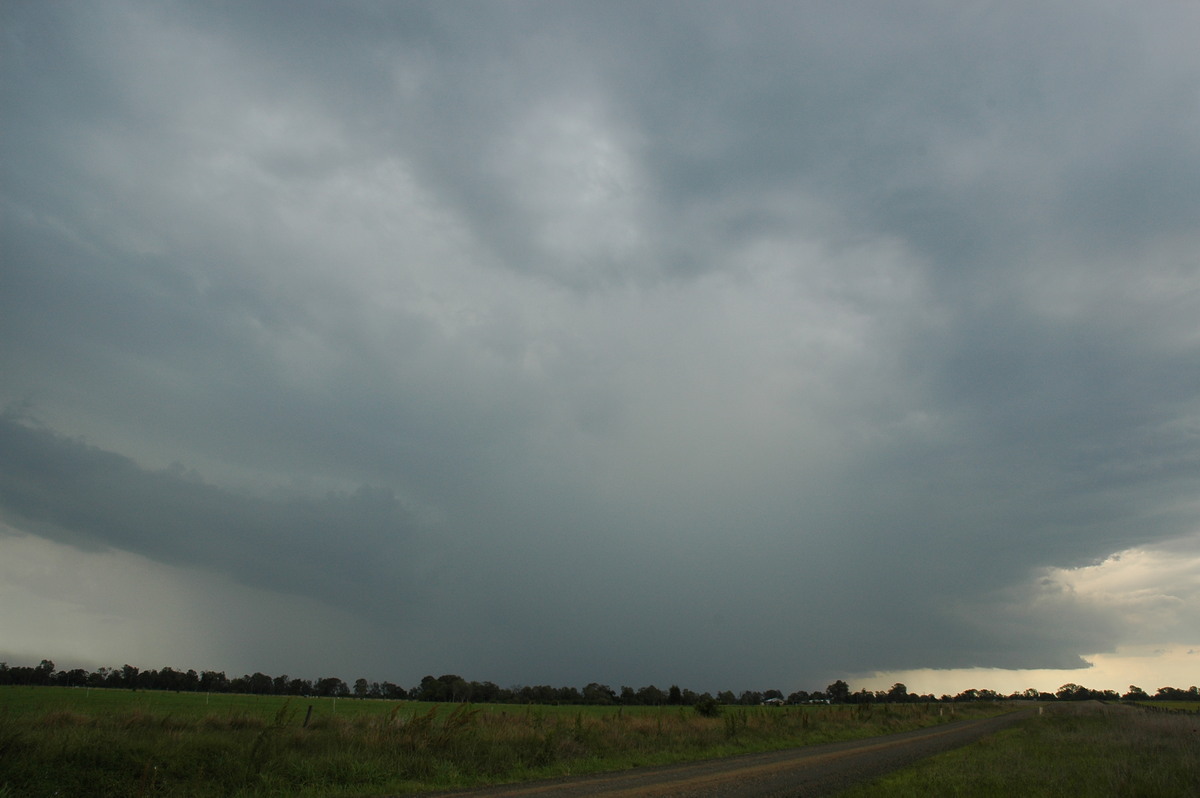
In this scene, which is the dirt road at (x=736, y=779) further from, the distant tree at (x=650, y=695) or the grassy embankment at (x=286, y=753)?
the distant tree at (x=650, y=695)

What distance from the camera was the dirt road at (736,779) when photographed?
15117 millimetres

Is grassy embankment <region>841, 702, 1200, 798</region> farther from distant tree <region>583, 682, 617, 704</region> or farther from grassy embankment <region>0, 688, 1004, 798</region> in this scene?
distant tree <region>583, 682, 617, 704</region>

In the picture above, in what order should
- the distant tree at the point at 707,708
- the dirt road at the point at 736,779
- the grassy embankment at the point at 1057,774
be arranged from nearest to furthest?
1. the grassy embankment at the point at 1057,774
2. the dirt road at the point at 736,779
3. the distant tree at the point at 707,708

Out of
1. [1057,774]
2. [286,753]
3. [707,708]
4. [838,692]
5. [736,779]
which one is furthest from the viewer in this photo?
[838,692]

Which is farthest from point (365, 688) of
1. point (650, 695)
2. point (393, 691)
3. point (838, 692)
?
point (838, 692)

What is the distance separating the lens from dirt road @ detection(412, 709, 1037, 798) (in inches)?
595

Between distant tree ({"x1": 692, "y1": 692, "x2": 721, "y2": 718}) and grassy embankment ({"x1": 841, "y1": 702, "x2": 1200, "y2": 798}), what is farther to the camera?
distant tree ({"x1": 692, "y1": 692, "x2": 721, "y2": 718})

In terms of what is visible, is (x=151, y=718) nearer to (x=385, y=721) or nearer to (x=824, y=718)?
(x=385, y=721)

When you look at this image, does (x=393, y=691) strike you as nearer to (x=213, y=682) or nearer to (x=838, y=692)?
(x=213, y=682)

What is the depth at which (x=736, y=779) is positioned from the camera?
58.0ft

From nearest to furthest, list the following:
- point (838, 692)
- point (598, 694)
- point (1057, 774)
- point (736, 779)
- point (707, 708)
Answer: point (1057, 774)
point (736, 779)
point (707, 708)
point (598, 694)
point (838, 692)

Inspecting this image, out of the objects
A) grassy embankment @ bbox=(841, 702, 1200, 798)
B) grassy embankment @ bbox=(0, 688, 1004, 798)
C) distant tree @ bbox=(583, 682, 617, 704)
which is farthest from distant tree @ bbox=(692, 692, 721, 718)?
distant tree @ bbox=(583, 682, 617, 704)

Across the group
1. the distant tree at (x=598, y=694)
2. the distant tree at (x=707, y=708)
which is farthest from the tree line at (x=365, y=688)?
the distant tree at (x=707, y=708)

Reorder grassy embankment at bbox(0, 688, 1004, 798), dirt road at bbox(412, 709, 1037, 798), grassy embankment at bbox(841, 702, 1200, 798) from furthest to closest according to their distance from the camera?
dirt road at bbox(412, 709, 1037, 798) < grassy embankment at bbox(841, 702, 1200, 798) < grassy embankment at bbox(0, 688, 1004, 798)
